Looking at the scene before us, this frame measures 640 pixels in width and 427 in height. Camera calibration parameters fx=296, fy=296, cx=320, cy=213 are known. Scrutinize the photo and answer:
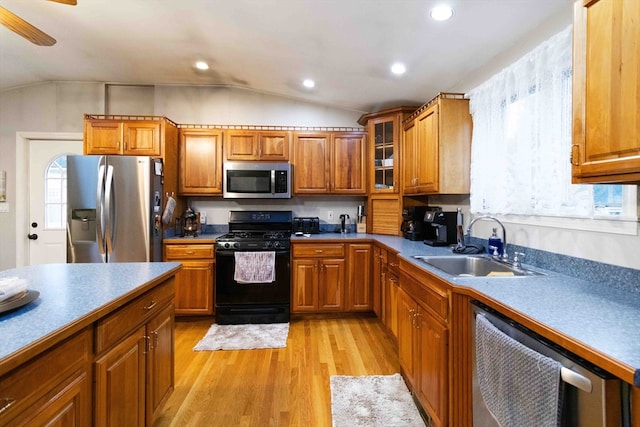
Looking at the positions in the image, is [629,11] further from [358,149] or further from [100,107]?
[100,107]

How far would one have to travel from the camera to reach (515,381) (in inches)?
39.1

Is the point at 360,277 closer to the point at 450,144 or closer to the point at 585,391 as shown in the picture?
the point at 450,144

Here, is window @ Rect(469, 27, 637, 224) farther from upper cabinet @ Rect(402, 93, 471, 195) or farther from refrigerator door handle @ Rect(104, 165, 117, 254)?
refrigerator door handle @ Rect(104, 165, 117, 254)

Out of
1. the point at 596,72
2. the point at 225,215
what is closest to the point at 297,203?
the point at 225,215

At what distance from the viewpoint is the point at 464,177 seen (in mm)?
2457

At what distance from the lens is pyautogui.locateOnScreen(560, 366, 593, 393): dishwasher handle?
2.60ft

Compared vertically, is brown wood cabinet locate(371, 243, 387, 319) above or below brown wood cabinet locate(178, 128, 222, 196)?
below

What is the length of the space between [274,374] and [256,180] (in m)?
2.06

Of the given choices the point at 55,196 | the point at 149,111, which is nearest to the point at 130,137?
the point at 149,111

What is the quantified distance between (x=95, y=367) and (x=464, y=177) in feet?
8.49

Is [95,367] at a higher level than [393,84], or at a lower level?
lower

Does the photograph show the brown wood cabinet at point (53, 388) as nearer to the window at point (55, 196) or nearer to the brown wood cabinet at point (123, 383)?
the brown wood cabinet at point (123, 383)

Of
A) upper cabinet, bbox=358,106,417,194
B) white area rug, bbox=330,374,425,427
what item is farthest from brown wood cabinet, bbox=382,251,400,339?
upper cabinet, bbox=358,106,417,194

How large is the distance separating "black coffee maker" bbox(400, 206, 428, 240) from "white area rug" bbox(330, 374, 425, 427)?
4.24ft
